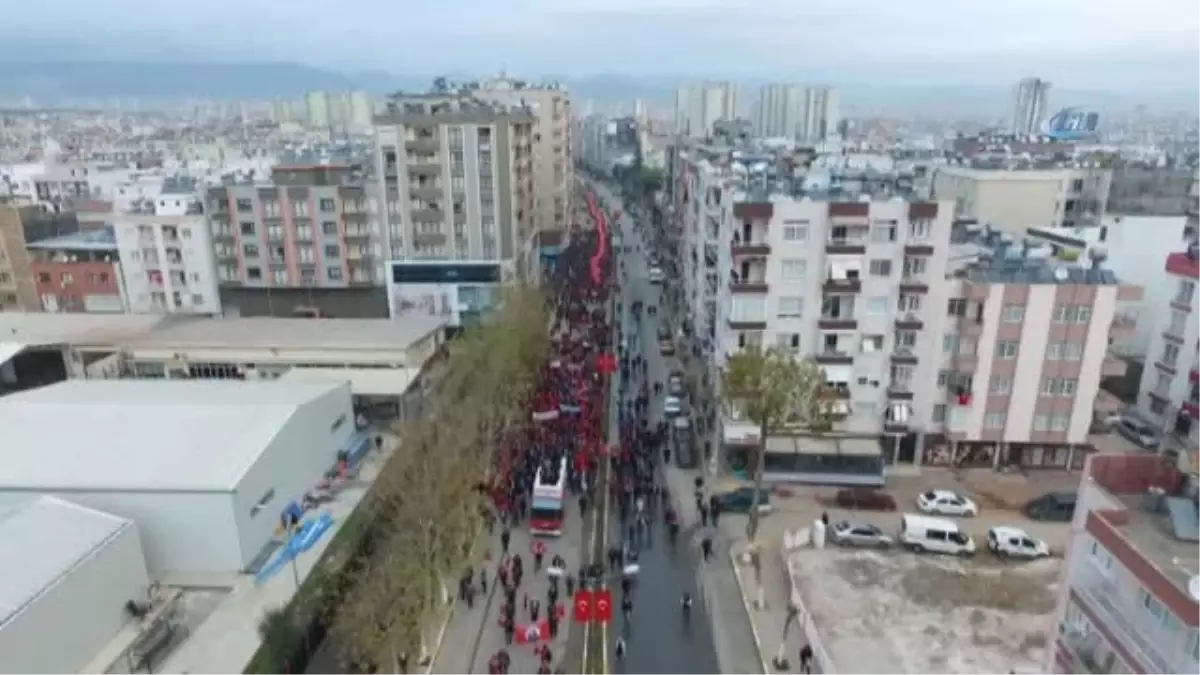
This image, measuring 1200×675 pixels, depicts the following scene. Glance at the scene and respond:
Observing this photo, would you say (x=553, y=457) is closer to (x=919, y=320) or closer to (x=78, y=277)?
(x=919, y=320)

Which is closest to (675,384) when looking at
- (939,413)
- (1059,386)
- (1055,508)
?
(939,413)

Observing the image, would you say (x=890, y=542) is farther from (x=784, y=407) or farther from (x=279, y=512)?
(x=279, y=512)

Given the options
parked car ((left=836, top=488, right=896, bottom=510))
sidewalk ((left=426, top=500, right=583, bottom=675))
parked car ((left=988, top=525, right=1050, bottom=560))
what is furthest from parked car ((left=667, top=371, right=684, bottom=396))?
parked car ((left=988, top=525, right=1050, bottom=560))

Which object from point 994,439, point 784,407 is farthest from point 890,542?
point 994,439

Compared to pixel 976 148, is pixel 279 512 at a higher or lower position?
lower

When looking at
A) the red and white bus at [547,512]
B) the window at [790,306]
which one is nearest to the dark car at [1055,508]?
the window at [790,306]

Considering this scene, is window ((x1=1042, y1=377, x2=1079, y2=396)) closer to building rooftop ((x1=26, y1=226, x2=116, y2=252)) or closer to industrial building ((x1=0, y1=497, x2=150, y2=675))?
industrial building ((x1=0, y1=497, x2=150, y2=675))

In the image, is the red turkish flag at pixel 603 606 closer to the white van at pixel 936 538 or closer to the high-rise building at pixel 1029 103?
the white van at pixel 936 538
